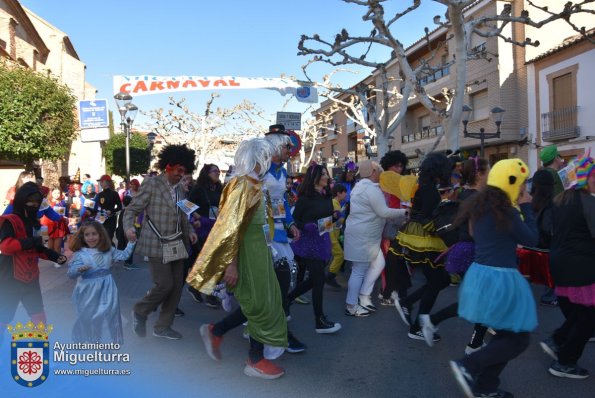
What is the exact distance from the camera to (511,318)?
123 inches

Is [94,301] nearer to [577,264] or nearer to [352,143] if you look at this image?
[577,264]

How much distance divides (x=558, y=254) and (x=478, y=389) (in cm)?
123

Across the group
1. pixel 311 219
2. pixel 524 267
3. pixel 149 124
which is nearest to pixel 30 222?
pixel 311 219

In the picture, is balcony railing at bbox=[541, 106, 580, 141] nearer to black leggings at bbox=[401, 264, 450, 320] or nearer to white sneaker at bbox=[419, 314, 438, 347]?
black leggings at bbox=[401, 264, 450, 320]

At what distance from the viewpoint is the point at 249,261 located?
373 cm

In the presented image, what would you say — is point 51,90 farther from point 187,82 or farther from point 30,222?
point 30,222

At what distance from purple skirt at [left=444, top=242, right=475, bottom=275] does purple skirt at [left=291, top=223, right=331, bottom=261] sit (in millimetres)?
1220

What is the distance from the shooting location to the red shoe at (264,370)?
3809 millimetres

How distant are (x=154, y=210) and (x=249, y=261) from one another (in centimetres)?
143

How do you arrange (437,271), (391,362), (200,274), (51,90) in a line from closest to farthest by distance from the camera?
(200,274) < (391,362) < (437,271) < (51,90)

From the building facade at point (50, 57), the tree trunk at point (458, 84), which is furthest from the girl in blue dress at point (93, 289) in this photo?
the building facade at point (50, 57)

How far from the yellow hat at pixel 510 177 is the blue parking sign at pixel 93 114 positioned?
1260 centimetres

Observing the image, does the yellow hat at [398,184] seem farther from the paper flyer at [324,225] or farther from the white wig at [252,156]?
the white wig at [252,156]

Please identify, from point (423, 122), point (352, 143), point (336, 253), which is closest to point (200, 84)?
point (336, 253)
